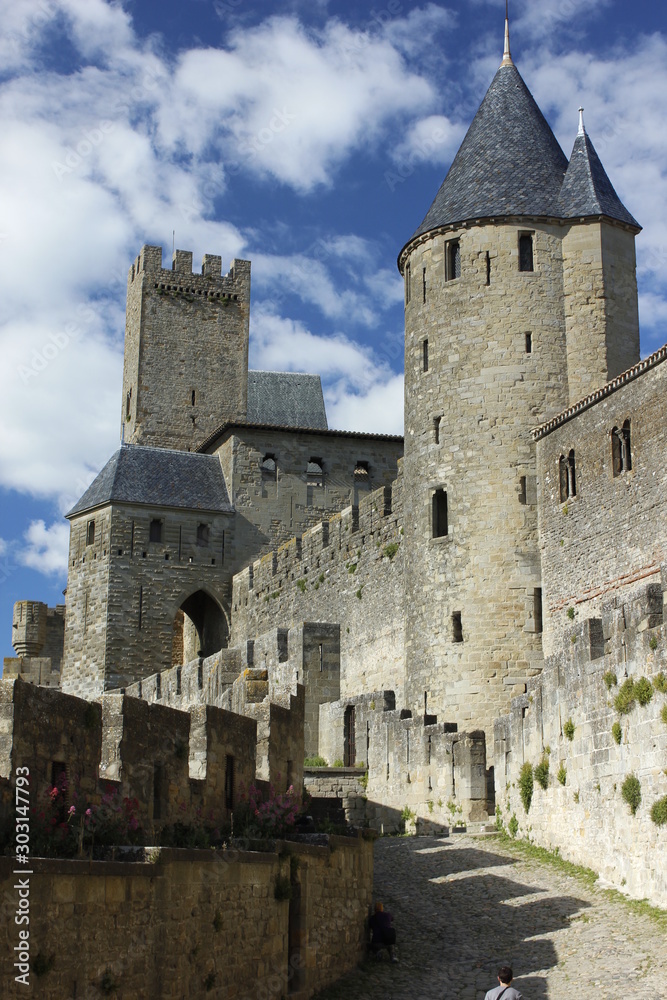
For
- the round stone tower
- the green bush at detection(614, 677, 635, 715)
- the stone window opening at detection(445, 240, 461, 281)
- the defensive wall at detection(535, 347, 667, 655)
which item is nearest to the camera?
the green bush at detection(614, 677, 635, 715)

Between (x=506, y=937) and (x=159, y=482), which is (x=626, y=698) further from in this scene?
(x=159, y=482)

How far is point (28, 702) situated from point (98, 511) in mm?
28147

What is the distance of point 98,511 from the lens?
1515 inches

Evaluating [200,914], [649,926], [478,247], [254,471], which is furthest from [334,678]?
[200,914]

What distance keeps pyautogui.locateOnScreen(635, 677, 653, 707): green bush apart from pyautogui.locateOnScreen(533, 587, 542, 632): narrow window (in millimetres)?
8267

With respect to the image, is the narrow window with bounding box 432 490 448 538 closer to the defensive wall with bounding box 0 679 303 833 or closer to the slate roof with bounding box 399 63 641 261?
the slate roof with bounding box 399 63 641 261

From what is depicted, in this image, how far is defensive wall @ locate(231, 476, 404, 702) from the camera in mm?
27531

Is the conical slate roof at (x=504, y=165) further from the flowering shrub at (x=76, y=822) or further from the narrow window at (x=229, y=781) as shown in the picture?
the flowering shrub at (x=76, y=822)

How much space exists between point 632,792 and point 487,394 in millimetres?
10727

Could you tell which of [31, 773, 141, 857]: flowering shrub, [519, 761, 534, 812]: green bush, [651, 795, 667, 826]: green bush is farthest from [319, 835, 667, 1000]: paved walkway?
[31, 773, 141, 857]: flowering shrub

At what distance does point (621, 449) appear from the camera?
21.2 meters

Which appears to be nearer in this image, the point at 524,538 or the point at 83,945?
the point at 83,945

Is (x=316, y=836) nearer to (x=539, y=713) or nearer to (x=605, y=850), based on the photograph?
(x=605, y=850)

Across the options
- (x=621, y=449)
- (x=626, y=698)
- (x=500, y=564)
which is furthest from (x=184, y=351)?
(x=626, y=698)
